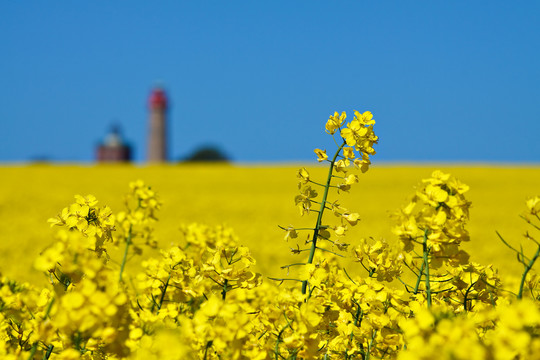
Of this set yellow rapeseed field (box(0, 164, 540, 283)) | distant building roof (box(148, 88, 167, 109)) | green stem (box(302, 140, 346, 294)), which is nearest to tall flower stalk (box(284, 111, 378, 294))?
green stem (box(302, 140, 346, 294))

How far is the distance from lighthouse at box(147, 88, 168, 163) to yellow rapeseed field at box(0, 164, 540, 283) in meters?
65.4

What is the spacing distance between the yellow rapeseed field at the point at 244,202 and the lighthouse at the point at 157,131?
214ft

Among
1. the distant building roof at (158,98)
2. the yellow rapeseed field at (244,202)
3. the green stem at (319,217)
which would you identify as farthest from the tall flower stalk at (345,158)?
the distant building roof at (158,98)

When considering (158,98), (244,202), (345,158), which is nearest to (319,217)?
(345,158)

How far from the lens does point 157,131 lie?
309 feet

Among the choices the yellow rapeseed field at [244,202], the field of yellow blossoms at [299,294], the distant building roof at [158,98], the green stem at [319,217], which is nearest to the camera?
the field of yellow blossoms at [299,294]

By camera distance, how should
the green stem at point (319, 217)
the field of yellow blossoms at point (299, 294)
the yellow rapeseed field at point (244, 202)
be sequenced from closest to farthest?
1. the field of yellow blossoms at point (299, 294)
2. the green stem at point (319, 217)
3. the yellow rapeseed field at point (244, 202)

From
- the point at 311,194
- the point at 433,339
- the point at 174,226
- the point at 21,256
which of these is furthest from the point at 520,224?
the point at 433,339

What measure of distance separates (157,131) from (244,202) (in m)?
78.3

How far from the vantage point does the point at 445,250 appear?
2.41 metres

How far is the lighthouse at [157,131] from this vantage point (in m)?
92.6

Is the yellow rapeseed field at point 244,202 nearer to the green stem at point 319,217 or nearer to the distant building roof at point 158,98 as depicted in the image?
the green stem at point 319,217

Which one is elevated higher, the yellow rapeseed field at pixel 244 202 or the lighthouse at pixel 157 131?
the lighthouse at pixel 157 131

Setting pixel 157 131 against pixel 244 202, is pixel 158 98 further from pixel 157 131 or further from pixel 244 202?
pixel 244 202
